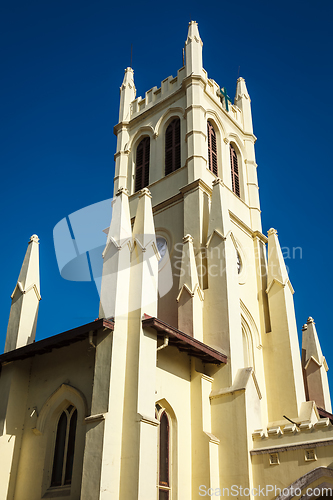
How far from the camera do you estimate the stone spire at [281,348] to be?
807 inches

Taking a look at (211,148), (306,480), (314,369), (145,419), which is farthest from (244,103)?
(306,480)

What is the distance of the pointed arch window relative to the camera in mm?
15211

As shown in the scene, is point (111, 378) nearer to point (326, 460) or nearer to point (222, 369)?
point (222, 369)

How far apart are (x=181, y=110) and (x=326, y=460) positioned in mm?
20237

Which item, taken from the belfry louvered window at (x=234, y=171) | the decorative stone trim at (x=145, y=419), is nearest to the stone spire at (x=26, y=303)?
the decorative stone trim at (x=145, y=419)

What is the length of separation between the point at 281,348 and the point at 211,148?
38.4ft

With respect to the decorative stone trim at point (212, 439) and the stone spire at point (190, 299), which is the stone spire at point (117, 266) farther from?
the decorative stone trim at point (212, 439)

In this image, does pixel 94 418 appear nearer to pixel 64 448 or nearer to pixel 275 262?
pixel 64 448

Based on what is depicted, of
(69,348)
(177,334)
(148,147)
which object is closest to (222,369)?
(177,334)

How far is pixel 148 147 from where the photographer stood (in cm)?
2967

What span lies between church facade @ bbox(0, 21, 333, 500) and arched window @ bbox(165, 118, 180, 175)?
244cm

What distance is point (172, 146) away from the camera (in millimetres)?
27797

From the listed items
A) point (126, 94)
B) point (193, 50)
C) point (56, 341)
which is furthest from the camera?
point (126, 94)

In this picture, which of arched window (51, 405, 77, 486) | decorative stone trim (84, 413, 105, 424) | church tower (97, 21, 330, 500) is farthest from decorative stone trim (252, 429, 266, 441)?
arched window (51, 405, 77, 486)
